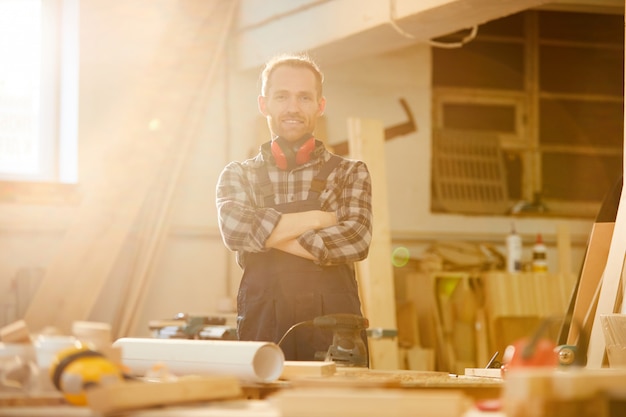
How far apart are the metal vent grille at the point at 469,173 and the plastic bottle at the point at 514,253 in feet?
1.50

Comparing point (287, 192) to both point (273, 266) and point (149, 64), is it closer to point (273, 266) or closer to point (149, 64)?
point (273, 266)

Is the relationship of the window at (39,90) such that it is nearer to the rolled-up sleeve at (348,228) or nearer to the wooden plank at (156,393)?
the rolled-up sleeve at (348,228)

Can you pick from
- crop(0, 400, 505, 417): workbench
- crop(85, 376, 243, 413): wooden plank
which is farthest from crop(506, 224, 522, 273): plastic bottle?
crop(85, 376, 243, 413): wooden plank

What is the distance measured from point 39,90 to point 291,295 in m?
3.61

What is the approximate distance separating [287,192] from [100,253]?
2854mm

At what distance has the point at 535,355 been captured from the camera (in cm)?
184

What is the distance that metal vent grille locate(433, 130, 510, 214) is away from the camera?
7.47 metres

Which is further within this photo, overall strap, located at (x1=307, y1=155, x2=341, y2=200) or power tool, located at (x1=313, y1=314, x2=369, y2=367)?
overall strap, located at (x1=307, y1=155, x2=341, y2=200)

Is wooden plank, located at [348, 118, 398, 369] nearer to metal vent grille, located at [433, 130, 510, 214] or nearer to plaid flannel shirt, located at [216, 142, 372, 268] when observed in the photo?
metal vent grille, located at [433, 130, 510, 214]

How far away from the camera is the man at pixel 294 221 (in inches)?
133

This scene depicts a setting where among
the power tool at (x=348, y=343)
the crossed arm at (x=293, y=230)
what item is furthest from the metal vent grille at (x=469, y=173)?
the power tool at (x=348, y=343)

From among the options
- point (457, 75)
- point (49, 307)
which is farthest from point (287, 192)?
point (457, 75)

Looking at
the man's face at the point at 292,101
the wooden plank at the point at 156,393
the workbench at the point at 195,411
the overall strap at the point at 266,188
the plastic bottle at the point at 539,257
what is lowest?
→ the workbench at the point at 195,411

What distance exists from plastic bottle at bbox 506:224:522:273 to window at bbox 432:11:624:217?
466mm
